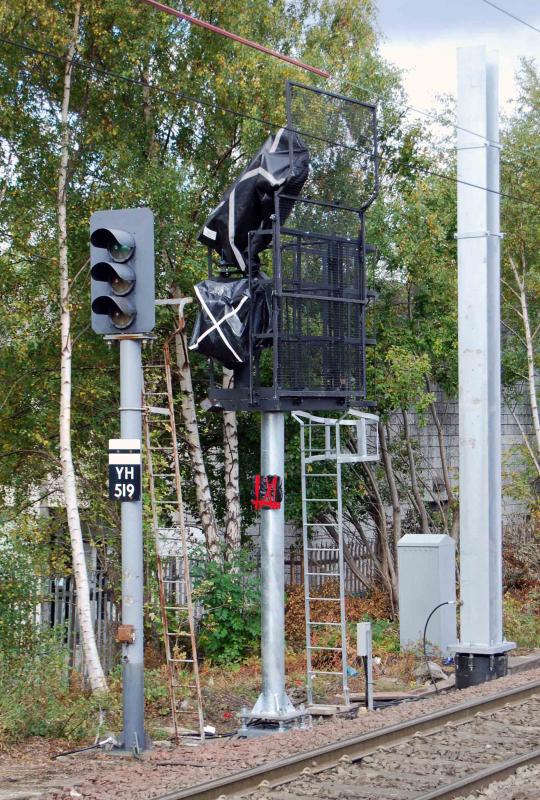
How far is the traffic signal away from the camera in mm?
10484

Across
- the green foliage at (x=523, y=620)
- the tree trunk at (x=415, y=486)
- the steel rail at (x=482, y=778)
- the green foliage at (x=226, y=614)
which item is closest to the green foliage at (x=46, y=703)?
the green foliage at (x=226, y=614)

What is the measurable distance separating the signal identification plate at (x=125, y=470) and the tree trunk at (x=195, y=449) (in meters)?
7.99

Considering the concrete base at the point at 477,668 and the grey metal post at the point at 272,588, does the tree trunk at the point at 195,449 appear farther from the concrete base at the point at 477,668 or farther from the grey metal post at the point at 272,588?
the grey metal post at the point at 272,588

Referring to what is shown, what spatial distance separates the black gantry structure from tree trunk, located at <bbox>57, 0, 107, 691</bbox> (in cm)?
249

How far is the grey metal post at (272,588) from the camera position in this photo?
12.7 metres

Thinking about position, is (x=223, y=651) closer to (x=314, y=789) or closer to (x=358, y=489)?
(x=358, y=489)

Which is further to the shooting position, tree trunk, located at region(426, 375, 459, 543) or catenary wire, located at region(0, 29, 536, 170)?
tree trunk, located at region(426, 375, 459, 543)

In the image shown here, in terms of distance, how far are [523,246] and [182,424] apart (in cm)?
852

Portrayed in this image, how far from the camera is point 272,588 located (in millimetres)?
12898

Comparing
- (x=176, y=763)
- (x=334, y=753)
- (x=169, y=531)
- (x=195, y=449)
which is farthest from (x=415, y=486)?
(x=176, y=763)

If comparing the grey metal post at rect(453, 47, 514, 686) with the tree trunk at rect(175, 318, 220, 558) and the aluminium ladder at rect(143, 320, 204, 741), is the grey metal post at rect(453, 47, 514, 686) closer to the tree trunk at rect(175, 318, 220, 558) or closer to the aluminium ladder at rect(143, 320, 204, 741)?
the aluminium ladder at rect(143, 320, 204, 741)

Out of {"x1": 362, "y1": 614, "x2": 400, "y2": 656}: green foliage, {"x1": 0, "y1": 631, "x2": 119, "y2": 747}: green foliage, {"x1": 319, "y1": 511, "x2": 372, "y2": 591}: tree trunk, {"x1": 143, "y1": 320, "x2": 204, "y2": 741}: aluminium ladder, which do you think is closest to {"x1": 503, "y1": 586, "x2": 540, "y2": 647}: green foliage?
{"x1": 362, "y1": 614, "x2": 400, "y2": 656}: green foliage

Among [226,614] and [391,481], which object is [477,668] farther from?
[391,481]

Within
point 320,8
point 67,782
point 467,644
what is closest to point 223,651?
point 467,644
